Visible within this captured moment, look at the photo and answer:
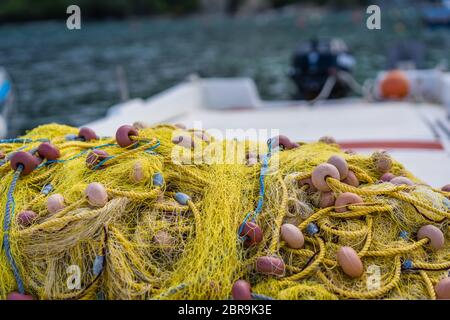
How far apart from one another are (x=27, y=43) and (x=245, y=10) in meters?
52.2

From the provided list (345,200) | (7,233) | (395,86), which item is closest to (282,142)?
(345,200)

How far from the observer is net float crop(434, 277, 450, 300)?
7.29ft

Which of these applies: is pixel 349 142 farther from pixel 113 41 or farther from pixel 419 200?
pixel 113 41

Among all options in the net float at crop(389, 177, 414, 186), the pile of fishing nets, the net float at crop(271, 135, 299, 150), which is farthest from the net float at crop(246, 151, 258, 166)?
the net float at crop(389, 177, 414, 186)

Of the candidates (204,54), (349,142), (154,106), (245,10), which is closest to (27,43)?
(204,54)

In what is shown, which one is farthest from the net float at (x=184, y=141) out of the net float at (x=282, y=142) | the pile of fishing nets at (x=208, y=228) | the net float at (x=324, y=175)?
the net float at (x=324, y=175)

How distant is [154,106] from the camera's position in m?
7.87

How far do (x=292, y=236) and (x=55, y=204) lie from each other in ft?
Result: 3.82

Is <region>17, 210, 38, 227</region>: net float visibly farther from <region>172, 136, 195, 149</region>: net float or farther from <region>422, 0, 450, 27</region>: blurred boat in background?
<region>422, 0, 450, 27</region>: blurred boat in background

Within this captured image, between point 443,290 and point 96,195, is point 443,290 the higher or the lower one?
the lower one

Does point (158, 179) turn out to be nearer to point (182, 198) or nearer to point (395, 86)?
point (182, 198)

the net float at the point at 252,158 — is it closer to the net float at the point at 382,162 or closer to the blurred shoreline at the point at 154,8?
the net float at the point at 382,162

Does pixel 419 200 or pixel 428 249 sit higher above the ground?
pixel 419 200

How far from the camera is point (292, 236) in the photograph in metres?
2.38
